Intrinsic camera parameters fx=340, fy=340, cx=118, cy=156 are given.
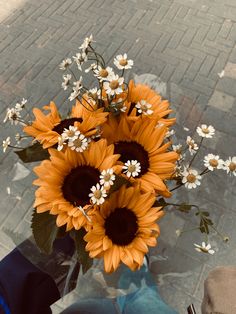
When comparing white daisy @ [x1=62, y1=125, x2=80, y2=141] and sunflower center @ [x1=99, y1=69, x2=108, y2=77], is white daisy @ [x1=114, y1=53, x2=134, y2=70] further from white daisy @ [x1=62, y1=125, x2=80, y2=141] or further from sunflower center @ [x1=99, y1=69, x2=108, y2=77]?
white daisy @ [x1=62, y1=125, x2=80, y2=141]

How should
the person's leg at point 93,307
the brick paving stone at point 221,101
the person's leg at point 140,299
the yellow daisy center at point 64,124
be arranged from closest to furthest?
the yellow daisy center at point 64,124, the person's leg at point 93,307, the person's leg at point 140,299, the brick paving stone at point 221,101

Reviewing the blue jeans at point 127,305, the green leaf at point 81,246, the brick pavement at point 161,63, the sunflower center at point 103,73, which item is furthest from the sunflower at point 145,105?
the brick pavement at point 161,63

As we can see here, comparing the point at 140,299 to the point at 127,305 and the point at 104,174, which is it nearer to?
the point at 127,305

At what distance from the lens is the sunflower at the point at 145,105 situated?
95 centimetres

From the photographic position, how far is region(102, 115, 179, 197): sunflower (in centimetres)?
94

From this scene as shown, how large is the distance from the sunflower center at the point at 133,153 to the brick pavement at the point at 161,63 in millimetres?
1477

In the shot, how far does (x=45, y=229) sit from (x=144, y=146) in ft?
1.19

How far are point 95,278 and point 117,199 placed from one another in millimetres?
1480

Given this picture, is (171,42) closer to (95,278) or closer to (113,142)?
(95,278)

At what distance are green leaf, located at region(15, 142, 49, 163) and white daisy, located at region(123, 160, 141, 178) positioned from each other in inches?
9.6

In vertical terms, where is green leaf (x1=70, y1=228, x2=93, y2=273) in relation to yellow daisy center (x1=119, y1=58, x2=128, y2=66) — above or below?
below

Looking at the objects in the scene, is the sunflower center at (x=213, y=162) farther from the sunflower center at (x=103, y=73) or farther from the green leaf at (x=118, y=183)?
the sunflower center at (x=103, y=73)

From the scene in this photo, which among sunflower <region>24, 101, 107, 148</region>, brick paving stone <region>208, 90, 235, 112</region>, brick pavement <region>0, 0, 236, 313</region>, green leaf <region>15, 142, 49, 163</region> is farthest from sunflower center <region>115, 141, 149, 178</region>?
brick paving stone <region>208, 90, 235, 112</region>

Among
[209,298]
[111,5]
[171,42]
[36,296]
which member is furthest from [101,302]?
[111,5]
